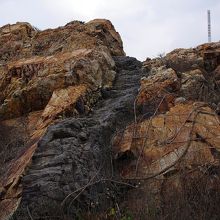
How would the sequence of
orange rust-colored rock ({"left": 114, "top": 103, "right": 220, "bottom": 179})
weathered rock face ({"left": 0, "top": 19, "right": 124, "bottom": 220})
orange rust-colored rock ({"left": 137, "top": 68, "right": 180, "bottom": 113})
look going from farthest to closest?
orange rust-colored rock ({"left": 137, "top": 68, "right": 180, "bottom": 113}) < weathered rock face ({"left": 0, "top": 19, "right": 124, "bottom": 220}) < orange rust-colored rock ({"left": 114, "top": 103, "right": 220, "bottom": 179})

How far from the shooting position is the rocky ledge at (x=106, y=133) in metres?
6.41

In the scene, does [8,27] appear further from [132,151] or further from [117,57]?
[132,151]

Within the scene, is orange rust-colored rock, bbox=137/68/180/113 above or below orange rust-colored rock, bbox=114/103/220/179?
above

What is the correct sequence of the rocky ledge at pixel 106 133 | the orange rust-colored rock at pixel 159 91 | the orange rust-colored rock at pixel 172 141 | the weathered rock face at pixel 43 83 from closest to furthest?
the rocky ledge at pixel 106 133 < the orange rust-colored rock at pixel 172 141 < the weathered rock face at pixel 43 83 < the orange rust-colored rock at pixel 159 91

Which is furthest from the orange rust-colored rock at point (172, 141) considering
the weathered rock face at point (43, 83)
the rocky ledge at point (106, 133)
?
the weathered rock face at point (43, 83)

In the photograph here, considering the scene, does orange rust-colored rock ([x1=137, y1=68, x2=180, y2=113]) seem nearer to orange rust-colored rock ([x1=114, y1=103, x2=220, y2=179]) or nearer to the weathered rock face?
orange rust-colored rock ([x1=114, y1=103, x2=220, y2=179])

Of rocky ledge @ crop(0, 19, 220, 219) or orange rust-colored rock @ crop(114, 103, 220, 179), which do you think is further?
orange rust-colored rock @ crop(114, 103, 220, 179)

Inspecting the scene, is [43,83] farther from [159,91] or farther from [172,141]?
[172,141]

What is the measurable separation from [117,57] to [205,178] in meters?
7.07

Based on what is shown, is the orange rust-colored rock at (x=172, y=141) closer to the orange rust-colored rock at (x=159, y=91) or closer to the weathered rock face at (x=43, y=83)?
the orange rust-colored rock at (x=159, y=91)

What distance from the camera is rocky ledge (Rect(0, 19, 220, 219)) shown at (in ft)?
21.0

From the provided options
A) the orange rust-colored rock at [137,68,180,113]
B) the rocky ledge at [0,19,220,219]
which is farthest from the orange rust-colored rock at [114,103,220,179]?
the orange rust-colored rock at [137,68,180,113]

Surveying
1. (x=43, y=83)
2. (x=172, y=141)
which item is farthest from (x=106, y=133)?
(x=43, y=83)

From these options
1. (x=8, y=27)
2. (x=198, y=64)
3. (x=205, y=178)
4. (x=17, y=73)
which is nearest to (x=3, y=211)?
(x=205, y=178)
